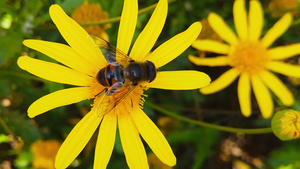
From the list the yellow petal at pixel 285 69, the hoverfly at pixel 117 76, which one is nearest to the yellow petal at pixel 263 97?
the yellow petal at pixel 285 69

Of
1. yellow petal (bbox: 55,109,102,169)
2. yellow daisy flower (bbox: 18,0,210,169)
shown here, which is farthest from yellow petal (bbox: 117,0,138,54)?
yellow petal (bbox: 55,109,102,169)

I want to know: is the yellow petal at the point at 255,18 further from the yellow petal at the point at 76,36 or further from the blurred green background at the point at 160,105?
the yellow petal at the point at 76,36

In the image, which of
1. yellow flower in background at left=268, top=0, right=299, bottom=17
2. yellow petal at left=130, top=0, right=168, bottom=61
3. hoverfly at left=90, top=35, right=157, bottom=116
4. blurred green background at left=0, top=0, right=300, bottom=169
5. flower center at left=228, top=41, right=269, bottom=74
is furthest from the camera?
yellow flower in background at left=268, top=0, right=299, bottom=17

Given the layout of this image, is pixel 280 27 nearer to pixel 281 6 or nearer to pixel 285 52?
pixel 285 52

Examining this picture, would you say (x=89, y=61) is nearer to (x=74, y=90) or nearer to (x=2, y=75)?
(x=74, y=90)

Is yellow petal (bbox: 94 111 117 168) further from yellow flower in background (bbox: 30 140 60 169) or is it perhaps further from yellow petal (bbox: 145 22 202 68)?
yellow flower in background (bbox: 30 140 60 169)
